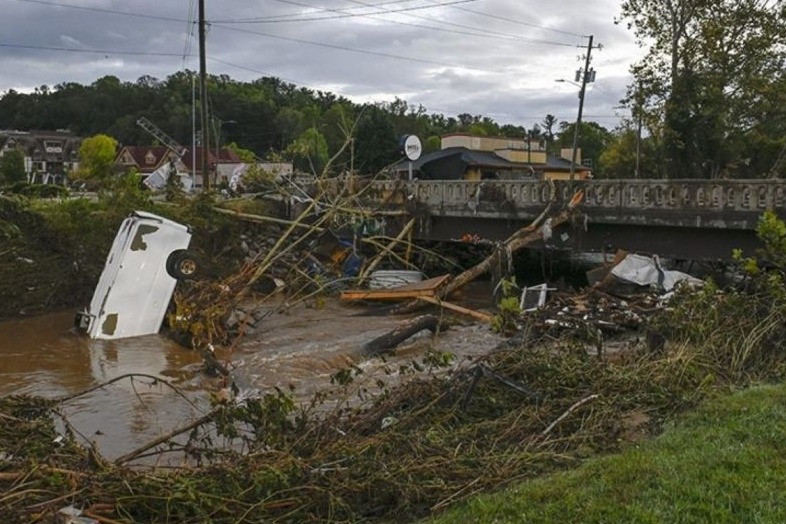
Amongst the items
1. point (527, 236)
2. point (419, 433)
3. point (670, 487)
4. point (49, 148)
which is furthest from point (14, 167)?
point (670, 487)

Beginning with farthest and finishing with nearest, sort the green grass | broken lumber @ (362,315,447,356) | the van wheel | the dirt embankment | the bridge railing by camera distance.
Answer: the dirt embankment < the bridge railing < the van wheel < broken lumber @ (362,315,447,356) < the green grass

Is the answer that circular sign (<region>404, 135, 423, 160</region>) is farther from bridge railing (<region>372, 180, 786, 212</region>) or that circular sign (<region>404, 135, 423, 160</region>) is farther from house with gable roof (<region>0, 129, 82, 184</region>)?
house with gable roof (<region>0, 129, 82, 184</region>)

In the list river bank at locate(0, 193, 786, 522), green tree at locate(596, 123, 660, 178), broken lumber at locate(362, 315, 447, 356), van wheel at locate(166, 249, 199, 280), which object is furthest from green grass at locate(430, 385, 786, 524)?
green tree at locate(596, 123, 660, 178)

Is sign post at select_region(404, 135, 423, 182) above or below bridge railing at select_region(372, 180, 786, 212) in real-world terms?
above

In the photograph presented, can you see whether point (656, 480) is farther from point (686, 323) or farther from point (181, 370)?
point (181, 370)

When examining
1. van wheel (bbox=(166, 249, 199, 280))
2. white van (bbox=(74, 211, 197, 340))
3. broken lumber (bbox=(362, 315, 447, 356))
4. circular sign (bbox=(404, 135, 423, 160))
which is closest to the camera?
broken lumber (bbox=(362, 315, 447, 356))

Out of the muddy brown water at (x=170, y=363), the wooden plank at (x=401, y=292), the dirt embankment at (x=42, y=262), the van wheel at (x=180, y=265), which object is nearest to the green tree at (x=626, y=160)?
the wooden plank at (x=401, y=292)

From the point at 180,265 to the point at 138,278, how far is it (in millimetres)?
816

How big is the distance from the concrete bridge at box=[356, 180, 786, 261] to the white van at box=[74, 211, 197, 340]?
28.1 ft

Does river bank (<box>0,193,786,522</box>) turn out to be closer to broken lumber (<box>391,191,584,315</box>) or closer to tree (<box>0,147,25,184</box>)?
broken lumber (<box>391,191,584,315</box>)

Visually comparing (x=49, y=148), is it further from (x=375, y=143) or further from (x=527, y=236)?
(x=527, y=236)

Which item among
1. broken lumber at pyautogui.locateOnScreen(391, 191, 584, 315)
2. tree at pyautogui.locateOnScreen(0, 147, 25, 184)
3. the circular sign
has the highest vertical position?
the circular sign

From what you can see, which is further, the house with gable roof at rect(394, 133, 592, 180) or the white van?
the house with gable roof at rect(394, 133, 592, 180)

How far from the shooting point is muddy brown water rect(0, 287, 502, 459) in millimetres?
9992
